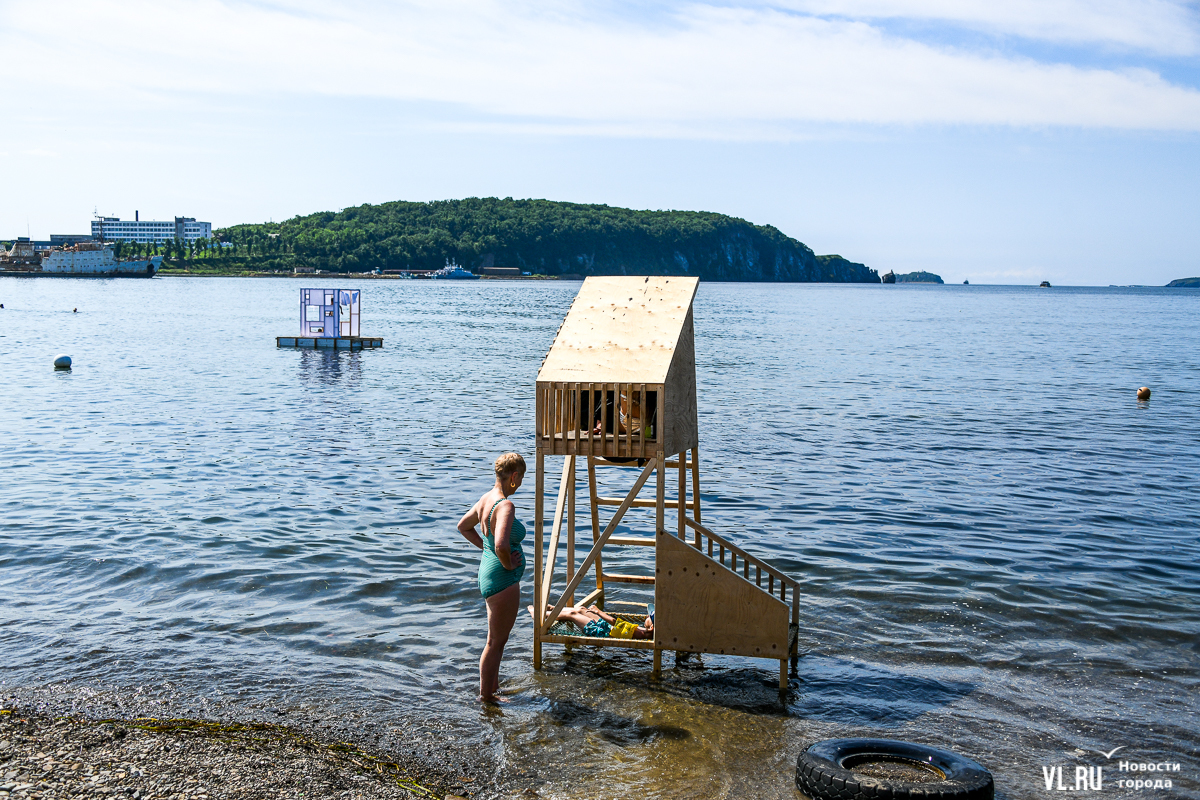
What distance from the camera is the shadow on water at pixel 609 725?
8172 mm

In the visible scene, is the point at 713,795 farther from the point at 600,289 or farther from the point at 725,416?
the point at 725,416

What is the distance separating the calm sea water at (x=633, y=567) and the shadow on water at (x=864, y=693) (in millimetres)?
46

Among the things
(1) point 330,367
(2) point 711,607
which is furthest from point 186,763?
(1) point 330,367

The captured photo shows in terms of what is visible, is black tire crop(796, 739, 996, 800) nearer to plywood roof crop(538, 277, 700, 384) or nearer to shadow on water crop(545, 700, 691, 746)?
shadow on water crop(545, 700, 691, 746)

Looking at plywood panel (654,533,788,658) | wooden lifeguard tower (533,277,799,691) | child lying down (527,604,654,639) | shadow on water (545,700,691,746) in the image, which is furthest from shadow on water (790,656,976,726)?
child lying down (527,604,654,639)

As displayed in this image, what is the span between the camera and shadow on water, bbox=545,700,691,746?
26.8 feet

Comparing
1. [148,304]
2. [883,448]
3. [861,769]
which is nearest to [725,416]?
[883,448]

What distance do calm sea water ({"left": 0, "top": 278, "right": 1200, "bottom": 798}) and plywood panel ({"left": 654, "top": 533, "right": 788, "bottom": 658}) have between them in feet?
2.02

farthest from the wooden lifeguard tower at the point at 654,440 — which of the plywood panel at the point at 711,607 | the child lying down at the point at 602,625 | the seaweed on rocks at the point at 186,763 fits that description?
the seaweed on rocks at the point at 186,763

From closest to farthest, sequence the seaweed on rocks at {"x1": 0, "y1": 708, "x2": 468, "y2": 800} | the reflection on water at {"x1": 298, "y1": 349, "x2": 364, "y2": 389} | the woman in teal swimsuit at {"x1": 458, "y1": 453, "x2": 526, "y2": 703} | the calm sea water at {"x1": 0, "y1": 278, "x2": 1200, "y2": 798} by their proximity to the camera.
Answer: the seaweed on rocks at {"x1": 0, "y1": 708, "x2": 468, "y2": 800} → the woman in teal swimsuit at {"x1": 458, "y1": 453, "x2": 526, "y2": 703} → the calm sea water at {"x1": 0, "y1": 278, "x2": 1200, "y2": 798} → the reflection on water at {"x1": 298, "y1": 349, "x2": 364, "y2": 389}

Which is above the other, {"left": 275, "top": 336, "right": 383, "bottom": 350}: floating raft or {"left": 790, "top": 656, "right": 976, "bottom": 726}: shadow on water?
{"left": 275, "top": 336, "right": 383, "bottom": 350}: floating raft

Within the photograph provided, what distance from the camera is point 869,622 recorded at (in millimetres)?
11430

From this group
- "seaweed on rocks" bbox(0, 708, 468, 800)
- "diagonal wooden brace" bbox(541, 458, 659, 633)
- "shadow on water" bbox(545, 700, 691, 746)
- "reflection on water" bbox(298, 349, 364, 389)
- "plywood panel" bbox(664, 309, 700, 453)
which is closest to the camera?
"seaweed on rocks" bbox(0, 708, 468, 800)

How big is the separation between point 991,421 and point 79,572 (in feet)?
83.9
